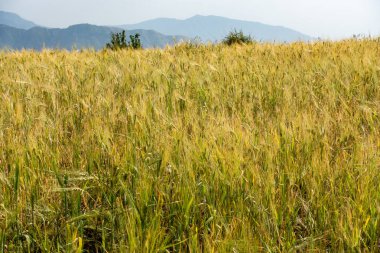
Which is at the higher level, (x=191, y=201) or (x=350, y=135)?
(x=350, y=135)

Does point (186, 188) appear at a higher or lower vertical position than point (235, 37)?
lower

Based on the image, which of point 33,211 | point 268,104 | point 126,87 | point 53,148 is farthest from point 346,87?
point 33,211

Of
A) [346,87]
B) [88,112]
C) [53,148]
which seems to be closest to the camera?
[53,148]

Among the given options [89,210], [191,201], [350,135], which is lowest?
Result: [89,210]

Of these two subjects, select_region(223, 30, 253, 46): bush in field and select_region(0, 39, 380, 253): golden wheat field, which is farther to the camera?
select_region(223, 30, 253, 46): bush in field

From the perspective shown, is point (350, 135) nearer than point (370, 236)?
No

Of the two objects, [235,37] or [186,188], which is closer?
[186,188]

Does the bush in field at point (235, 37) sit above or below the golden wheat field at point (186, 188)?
above

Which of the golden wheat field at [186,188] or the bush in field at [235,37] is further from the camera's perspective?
the bush in field at [235,37]

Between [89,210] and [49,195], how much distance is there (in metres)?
0.20

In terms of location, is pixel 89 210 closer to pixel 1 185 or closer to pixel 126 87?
pixel 1 185

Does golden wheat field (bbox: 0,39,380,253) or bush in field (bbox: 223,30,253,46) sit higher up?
bush in field (bbox: 223,30,253,46)

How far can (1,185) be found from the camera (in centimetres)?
164

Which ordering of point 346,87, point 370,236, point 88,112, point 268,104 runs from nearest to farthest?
point 370,236
point 88,112
point 268,104
point 346,87
